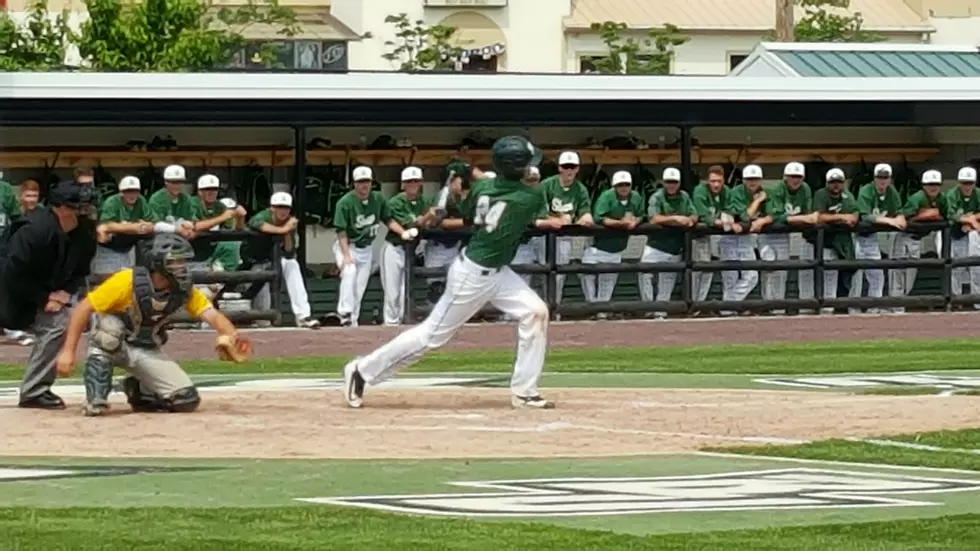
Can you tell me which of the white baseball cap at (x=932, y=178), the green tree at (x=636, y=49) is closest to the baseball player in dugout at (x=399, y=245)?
the white baseball cap at (x=932, y=178)

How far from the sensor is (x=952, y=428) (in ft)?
42.3

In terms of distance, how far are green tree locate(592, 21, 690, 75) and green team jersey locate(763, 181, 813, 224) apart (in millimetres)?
19489

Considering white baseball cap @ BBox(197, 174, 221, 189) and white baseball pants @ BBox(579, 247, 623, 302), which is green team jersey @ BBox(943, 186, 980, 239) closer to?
white baseball pants @ BBox(579, 247, 623, 302)

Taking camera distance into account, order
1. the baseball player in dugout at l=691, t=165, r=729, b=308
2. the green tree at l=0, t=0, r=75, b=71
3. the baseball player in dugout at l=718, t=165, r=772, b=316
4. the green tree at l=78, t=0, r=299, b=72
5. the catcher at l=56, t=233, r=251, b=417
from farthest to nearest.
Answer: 1. the green tree at l=78, t=0, r=299, b=72
2. the green tree at l=0, t=0, r=75, b=71
3. the baseball player in dugout at l=718, t=165, r=772, b=316
4. the baseball player in dugout at l=691, t=165, r=729, b=308
5. the catcher at l=56, t=233, r=251, b=417

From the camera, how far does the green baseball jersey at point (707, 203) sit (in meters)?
24.0

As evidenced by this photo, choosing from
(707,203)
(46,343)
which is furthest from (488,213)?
(707,203)

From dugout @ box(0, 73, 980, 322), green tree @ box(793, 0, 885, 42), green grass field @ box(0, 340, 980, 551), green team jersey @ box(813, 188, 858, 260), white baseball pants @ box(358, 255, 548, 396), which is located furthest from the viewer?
green tree @ box(793, 0, 885, 42)

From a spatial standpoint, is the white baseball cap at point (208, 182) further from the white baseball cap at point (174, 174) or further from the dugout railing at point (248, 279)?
the dugout railing at point (248, 279)

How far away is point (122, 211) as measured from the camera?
Answer: 2191cm

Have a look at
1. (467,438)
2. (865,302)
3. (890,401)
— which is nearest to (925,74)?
(865,302)

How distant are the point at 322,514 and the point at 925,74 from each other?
20879mm

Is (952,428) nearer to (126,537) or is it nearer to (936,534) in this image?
(936,534)

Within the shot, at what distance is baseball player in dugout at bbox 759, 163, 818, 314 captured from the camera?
24.3 meters

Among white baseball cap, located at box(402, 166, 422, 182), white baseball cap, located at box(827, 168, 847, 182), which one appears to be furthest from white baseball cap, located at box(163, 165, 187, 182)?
white baseball cap, located at box(827, 168, 847, 182)
